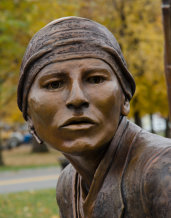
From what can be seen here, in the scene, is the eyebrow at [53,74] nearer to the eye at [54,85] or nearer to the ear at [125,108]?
the eye at [54,85]

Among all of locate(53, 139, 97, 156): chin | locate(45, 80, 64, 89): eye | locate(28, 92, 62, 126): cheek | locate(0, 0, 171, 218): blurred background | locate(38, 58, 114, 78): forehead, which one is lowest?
locate(0, 0, 171, 218): blurred background

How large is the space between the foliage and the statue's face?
9521mm

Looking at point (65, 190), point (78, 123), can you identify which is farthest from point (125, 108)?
point (65, 190)

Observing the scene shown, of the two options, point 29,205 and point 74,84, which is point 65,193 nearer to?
point 74,84

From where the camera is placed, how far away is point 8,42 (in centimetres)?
1151

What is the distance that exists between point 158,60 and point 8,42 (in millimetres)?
4998

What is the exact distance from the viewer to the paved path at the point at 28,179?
10.9 m

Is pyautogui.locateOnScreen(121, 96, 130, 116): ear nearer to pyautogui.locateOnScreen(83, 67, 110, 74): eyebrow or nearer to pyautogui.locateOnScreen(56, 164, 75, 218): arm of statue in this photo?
pyautogui.locateOnScreen(83, 67, 110, 74): eyebrow

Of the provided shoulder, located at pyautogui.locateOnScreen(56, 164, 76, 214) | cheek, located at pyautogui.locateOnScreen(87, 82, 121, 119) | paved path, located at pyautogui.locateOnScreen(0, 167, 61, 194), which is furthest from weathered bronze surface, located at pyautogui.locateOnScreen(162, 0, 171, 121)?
paved path, located at pyautogui.locateOnScreen(0, 167, 61, 194)

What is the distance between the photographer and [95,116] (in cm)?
169

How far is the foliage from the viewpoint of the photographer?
1140cm

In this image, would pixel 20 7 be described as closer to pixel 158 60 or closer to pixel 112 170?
pixel 158 60

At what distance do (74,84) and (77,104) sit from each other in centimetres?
10

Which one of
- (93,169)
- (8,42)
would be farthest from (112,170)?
(8,42)
